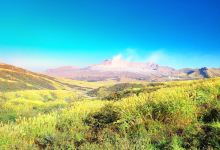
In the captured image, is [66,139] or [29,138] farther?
[29,138]

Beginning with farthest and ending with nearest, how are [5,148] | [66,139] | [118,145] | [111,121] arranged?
[111,121], [66,139], [5,148], [118,145]

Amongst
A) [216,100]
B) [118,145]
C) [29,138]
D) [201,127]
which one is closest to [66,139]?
[29,138]

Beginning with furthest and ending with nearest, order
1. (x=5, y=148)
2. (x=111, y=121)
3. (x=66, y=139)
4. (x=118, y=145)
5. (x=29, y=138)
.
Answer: (x=111, y=121)
(x=29, y=138)
(x=66, y=139)
(x=5, y=148)
(x=118, y=145)

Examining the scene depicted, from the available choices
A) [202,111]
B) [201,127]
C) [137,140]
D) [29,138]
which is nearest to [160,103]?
[202,111]

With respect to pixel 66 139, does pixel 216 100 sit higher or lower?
higher

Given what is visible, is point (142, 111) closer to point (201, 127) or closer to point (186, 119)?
point (186, 119)

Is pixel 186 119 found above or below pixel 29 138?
above

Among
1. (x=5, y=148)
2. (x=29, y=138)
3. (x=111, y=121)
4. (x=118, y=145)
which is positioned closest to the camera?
(x=118, y=145)

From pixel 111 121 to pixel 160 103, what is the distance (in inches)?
87.8

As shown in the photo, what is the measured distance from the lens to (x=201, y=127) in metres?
11.1

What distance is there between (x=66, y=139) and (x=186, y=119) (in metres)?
4.48

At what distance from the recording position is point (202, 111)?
12836 mm

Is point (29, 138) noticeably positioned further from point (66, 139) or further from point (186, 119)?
point (186, 119)

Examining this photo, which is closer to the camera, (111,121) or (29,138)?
(29,138)
